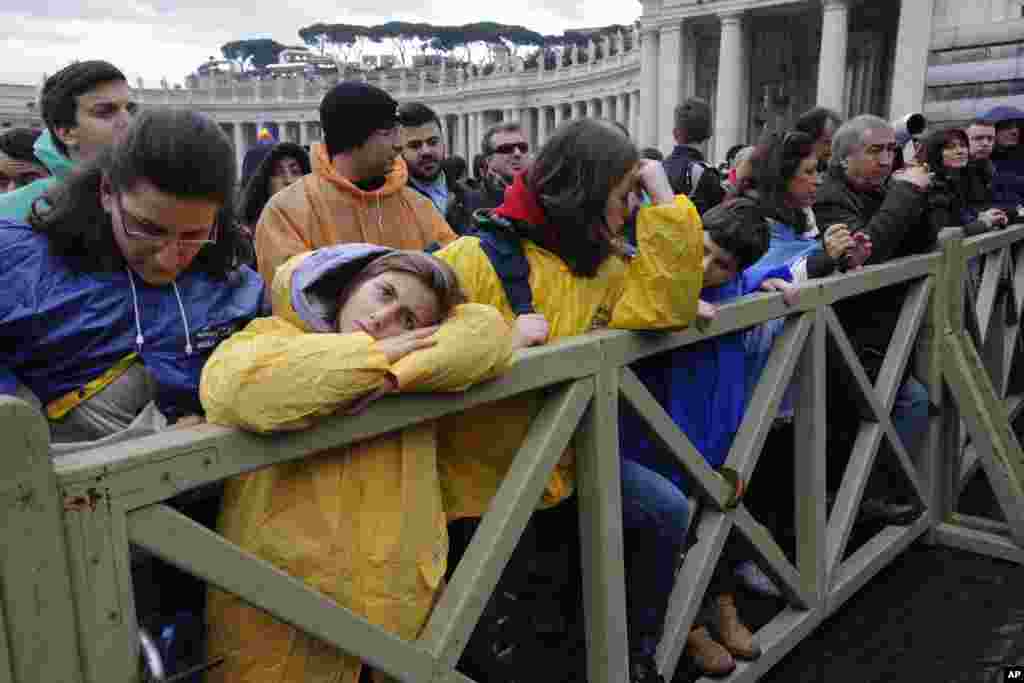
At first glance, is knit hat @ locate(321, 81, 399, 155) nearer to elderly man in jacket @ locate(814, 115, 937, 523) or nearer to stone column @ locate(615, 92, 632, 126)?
elderly man in jacket @ locate(814, 115, 937, 523)

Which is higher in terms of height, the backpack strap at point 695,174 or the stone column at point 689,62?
the stone column at point 689,62

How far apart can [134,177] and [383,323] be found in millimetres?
591

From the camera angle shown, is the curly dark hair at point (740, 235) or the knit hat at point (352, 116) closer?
the curly dark hair at point (740, 235)

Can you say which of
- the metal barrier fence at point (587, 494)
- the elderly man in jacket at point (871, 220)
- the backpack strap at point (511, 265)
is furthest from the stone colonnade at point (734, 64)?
the backpack strap at point (511, 265)

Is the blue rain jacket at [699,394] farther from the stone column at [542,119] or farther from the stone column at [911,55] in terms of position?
the stone column at [542,119]

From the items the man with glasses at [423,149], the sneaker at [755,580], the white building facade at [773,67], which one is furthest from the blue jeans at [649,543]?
the white building facade at [773,67]

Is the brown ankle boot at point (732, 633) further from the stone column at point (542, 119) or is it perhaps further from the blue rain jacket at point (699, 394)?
the stone column at point (542, 119)

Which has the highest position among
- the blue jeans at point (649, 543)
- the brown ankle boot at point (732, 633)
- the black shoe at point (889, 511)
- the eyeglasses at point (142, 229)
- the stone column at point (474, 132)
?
the eyeglasses at point (142, 229)

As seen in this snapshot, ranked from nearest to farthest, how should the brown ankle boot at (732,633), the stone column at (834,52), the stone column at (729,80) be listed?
the brown ankle boot at (732,633), the stone column at (834,52), the stone column at (729,80)

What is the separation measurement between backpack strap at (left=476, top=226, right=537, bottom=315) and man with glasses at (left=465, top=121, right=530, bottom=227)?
328 cm

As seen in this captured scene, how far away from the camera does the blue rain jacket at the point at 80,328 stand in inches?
65.3

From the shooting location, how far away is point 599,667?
220 centimetres

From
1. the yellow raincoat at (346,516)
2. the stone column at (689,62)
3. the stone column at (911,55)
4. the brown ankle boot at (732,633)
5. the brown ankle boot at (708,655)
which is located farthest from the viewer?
Result: the stone column at (689,62)

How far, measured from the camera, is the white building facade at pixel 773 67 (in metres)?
14.8
